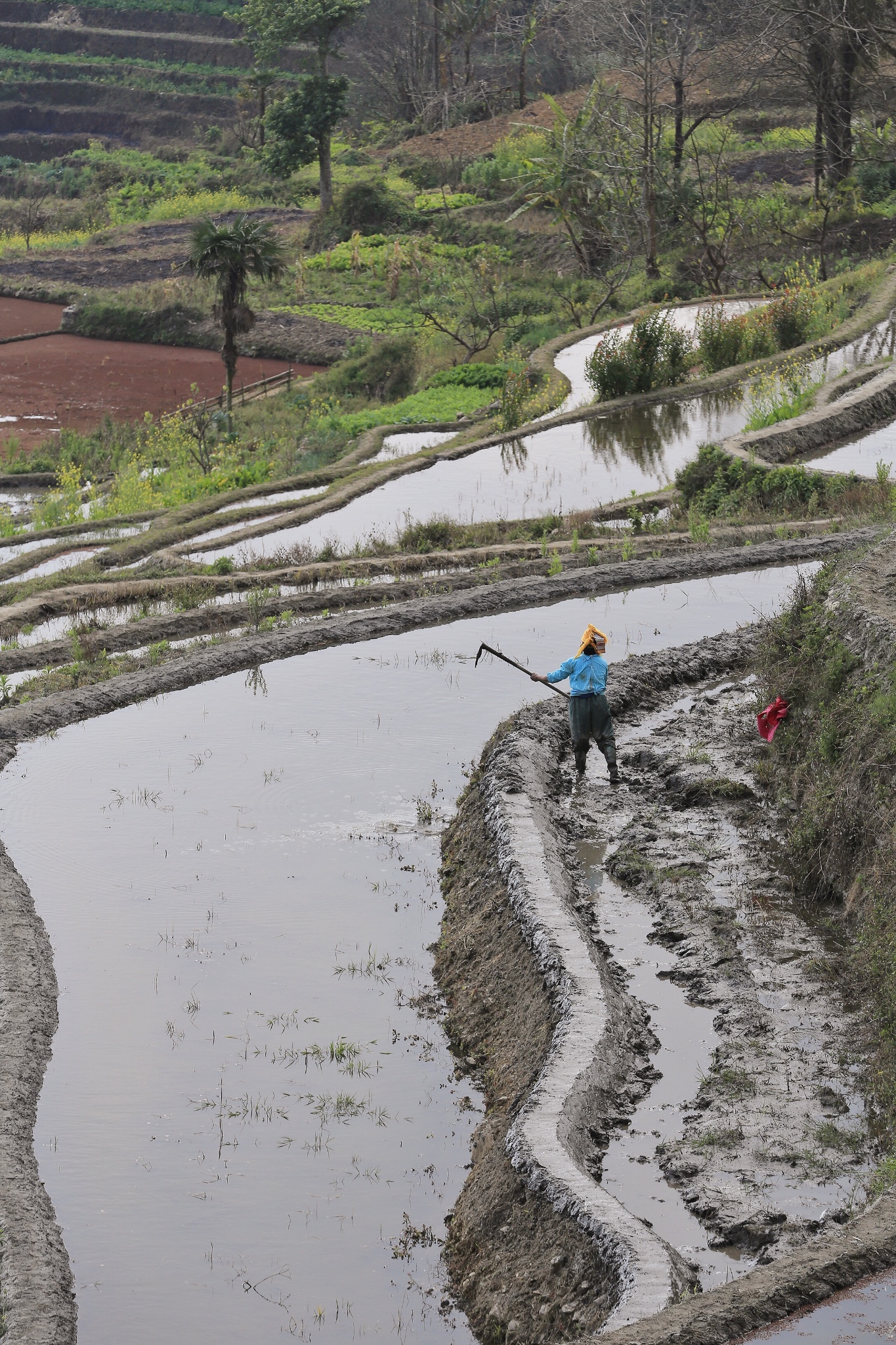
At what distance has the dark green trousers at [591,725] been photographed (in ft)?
29.6

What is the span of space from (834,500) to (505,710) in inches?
225

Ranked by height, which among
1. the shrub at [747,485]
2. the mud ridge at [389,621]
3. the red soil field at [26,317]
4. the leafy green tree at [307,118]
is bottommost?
the mud ridge at [389,621]

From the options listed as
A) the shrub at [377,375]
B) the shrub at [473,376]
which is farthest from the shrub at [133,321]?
the shrub at [473,376]

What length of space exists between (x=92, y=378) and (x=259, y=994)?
2945cm

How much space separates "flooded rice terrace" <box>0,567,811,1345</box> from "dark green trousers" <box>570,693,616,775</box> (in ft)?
0.94

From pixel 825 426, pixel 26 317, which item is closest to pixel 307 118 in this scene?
pixel 26 317

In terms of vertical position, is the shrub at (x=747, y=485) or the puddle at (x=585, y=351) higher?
the puddle at (x=585, y=351)

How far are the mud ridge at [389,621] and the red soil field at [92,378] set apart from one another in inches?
695

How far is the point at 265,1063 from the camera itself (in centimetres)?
647

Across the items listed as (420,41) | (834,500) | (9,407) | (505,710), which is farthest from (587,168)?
(420,41)

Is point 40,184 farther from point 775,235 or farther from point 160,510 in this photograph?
point 160,510

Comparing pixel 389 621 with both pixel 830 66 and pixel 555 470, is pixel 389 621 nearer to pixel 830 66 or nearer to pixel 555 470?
pixel 555 470

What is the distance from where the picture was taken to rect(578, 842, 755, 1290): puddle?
16.8 ft

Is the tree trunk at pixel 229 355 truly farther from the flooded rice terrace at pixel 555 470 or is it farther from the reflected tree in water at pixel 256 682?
the reflected tree in water at pixel 256 682
